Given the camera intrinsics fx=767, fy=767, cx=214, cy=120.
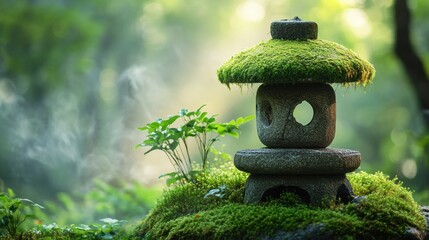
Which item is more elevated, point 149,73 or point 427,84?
point 149,73

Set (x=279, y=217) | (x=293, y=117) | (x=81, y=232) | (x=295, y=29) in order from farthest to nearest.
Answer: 1. (x=81, y=232)
2. (x=295, y=29)
3. (x=293, y=117)
4. (x=279, y=217)

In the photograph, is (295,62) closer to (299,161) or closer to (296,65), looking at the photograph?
(296,65)

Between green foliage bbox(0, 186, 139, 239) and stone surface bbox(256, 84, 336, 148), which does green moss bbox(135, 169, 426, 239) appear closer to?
green foliage bbox(0, 186, 139, 239)

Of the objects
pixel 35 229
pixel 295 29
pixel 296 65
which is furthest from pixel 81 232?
pixel 295 29

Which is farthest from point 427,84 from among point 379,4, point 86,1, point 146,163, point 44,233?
point 86,1

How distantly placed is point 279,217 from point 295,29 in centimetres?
195

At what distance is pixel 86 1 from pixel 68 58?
3206 mm

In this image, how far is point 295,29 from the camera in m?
7.45

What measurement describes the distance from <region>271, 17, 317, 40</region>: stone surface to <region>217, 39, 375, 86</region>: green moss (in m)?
0.08

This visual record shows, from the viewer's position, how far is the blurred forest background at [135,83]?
2264 centimetres

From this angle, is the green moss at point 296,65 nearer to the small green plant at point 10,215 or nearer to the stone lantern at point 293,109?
the stone lantern at point 293,109

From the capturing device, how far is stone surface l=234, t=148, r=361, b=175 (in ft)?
22.6

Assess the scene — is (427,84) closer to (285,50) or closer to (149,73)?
(285,50)

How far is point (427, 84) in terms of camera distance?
40.5 ft
